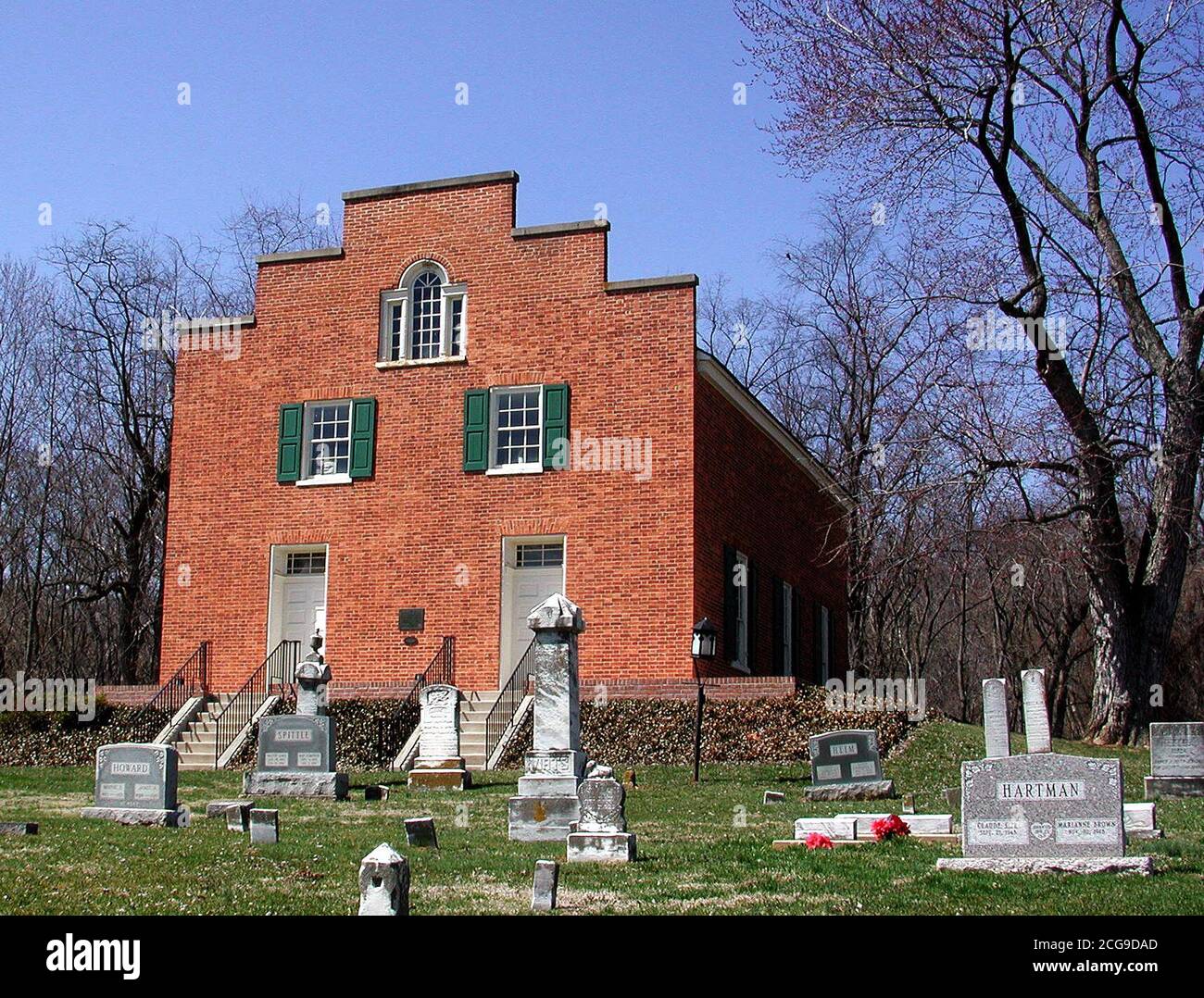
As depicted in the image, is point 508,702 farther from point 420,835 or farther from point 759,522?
point 420,835

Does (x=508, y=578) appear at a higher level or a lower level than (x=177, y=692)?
higher

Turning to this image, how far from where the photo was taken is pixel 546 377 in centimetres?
2530

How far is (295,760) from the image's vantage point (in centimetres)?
1822

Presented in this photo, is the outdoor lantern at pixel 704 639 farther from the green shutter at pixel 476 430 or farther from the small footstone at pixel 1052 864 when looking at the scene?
the small footstone at pixel 1052 864

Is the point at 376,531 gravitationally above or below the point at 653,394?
below

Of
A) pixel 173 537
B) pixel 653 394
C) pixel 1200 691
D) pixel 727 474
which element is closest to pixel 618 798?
pixel 653 394

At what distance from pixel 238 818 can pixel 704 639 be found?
1024 cm

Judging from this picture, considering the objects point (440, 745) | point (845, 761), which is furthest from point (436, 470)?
point (845, 761)

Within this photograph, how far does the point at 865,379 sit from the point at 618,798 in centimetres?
2755

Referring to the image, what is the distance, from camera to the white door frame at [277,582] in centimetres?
2584

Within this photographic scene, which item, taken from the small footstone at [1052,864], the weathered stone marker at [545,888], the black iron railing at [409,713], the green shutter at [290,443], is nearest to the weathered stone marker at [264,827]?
the weathered stone marker at [545,888]

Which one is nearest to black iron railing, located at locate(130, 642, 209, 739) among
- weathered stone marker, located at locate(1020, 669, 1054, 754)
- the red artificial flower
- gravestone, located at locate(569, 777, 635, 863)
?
gravestone, located at locate(569, 777, 635, 863)

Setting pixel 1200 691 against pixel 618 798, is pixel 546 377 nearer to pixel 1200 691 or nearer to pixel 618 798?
pixel 618 798

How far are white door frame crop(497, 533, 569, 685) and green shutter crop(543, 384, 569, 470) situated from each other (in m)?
1.24
